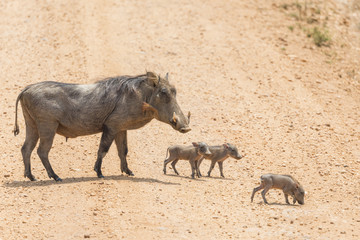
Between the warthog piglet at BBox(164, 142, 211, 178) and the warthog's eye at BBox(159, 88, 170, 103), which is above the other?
the warthog's eye at BBox(159, 88, 170, 103)

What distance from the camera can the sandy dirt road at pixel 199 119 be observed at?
1015cm

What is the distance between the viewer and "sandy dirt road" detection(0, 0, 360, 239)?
10148 mm

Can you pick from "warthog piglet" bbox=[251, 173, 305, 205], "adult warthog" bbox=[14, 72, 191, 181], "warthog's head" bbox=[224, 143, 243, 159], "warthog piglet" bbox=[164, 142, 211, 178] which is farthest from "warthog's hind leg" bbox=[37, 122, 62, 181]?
"warthog piglet" bbox=[251, 173, 305, 205]

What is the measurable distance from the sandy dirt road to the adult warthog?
0.81 m

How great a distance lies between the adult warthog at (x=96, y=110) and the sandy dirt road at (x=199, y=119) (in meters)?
0.81

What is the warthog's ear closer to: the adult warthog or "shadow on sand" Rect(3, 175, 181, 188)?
the adult warthog

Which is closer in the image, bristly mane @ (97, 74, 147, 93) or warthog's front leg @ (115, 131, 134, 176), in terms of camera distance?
bristly mane @ (97, 74, 147, 93)

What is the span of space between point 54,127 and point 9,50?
32.7ft

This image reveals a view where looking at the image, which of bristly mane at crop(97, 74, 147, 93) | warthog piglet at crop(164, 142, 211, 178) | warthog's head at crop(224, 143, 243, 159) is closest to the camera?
bristly mane at crop(97, 74, 147, 93)

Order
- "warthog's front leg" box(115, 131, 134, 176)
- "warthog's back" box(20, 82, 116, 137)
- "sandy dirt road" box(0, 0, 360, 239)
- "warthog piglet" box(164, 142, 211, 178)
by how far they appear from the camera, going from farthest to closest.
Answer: "warthog piglet" box(164, 142, 211, 178), "warthog's front leg" box(115, 131, 134, 176), "warthog's back" box(20, 82, 116, 137), "sandy dirt road" box(0, 0, 360, 239)

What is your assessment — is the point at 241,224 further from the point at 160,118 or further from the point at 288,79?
the point at 288,79

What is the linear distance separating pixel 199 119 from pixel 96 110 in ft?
15.8

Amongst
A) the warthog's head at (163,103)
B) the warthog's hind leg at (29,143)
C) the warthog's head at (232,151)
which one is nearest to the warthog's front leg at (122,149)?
the warthog's head at (163,103)

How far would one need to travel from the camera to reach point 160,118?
1265cm
